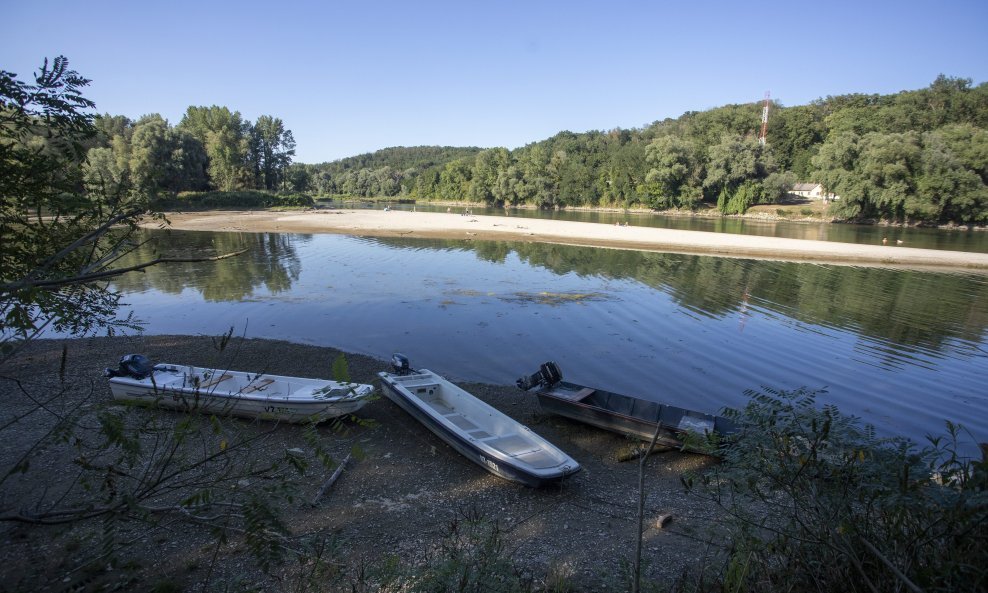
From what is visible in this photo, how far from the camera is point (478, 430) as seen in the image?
32.9ft

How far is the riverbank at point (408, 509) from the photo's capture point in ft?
21.1

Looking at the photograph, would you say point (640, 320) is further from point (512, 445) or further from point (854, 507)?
point (854, 507)

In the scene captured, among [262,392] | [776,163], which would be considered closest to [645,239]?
[262,392]

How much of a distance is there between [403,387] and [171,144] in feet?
284

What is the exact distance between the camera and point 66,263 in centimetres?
457

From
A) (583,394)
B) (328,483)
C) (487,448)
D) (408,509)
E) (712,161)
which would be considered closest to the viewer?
(408,509)

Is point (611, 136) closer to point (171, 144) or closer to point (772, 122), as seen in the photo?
point (772, 122)

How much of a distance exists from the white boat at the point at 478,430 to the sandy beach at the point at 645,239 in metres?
30.3

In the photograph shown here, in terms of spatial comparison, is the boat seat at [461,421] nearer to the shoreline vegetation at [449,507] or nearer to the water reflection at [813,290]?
the shoreline vegetation at [449,507]

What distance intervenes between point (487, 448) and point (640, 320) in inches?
514

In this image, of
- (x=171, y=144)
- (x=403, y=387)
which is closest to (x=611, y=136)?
(x=171, y=144)

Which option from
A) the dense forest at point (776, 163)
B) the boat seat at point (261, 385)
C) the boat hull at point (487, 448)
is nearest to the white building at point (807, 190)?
the dense forest at point (776, 163)

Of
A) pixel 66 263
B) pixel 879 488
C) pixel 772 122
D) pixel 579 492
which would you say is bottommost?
pixel 579 492

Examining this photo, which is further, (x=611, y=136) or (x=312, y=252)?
(x=611, y=136)
